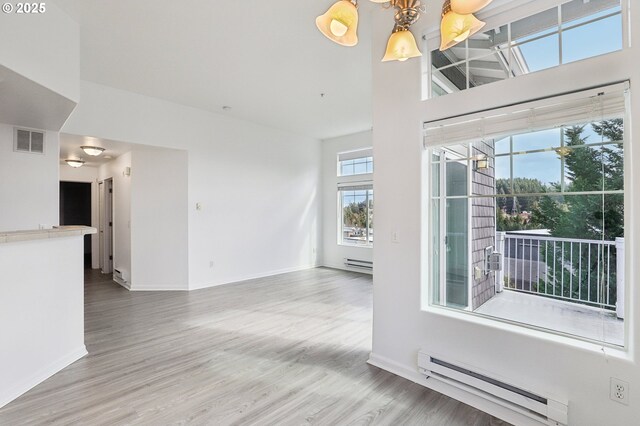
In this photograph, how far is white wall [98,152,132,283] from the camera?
5.76 m

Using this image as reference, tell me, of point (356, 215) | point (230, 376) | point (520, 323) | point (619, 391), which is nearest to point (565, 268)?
point (520, 323)

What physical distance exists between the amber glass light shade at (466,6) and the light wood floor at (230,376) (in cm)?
235

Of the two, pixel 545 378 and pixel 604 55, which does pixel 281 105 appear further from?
pixel 545 378

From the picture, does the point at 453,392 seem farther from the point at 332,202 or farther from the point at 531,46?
the point at 332,202

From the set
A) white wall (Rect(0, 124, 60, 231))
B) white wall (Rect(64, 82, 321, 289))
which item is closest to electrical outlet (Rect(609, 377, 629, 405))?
white wall (Rect(64, 82, 321, 289))

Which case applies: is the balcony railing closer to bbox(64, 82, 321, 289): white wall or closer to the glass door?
the glass door

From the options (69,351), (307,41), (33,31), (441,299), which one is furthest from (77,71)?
(441,299)

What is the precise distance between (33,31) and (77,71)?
1.56 ft

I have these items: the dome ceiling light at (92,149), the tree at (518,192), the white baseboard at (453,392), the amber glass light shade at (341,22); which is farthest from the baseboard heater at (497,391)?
the dome ceiling light at (92,149)

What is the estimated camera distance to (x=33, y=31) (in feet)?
8.30

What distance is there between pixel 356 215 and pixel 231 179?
2.98 meters

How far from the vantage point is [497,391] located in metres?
2.05

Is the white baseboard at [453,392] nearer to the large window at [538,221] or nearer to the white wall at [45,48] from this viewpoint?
the large window at [538,221]

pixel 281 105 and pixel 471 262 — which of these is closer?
pixel 471 262
